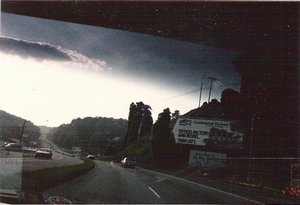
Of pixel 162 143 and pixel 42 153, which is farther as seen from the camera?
pixel 42 153

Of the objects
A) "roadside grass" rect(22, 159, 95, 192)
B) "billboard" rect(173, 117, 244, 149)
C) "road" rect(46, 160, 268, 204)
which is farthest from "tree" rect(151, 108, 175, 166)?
"road" rect(46, 160, 268, 204)

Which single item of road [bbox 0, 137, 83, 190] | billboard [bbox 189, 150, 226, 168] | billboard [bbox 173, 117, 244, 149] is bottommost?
road [bbox 0, 137, 83, 190]

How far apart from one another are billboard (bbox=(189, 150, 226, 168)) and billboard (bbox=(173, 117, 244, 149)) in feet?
2.94

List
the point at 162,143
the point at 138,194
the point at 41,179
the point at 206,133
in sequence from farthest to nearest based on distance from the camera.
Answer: the point at 162,143 < the point at 206,133 < the point at 41,179 < the point at 138,194

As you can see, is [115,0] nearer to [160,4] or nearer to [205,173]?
[160,4]

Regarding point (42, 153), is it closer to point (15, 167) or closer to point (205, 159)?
point (205, 159)

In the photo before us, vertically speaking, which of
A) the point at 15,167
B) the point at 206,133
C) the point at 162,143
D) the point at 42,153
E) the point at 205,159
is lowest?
the point at 15,167

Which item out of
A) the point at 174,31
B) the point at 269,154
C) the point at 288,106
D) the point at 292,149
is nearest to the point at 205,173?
the point at 269,154

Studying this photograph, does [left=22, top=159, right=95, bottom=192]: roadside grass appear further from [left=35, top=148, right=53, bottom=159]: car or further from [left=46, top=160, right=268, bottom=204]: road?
[left=35, top=148, right=53, bottom=159]: car

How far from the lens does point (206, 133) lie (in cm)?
3500

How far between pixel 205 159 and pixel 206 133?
2.83 meters

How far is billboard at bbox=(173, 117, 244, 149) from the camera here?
1220 inches

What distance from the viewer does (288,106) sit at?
11.3m

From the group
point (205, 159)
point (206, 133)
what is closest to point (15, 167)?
point (206, 133)
